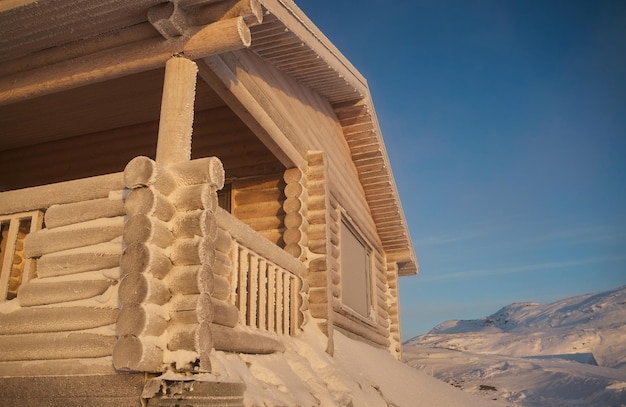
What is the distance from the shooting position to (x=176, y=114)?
14.6 feet

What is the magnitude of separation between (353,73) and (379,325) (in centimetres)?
585

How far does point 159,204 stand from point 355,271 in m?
7.30

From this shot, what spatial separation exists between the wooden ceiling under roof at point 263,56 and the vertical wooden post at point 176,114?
0.45 m

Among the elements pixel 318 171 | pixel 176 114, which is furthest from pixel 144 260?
pixel 318 171

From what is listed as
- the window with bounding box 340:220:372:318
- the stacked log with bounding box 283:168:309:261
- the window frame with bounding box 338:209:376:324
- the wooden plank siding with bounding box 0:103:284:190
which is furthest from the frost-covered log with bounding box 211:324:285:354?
the window with bounding box 340:220:372:318

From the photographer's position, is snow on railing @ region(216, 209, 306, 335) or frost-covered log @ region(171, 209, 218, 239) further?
snow on railing @ region(216, 209, 306, 335)

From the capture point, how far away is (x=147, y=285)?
3.66 metres

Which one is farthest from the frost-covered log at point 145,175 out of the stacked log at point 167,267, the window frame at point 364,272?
the window frame at point 364,272

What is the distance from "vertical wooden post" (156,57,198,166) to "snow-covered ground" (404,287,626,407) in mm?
9002

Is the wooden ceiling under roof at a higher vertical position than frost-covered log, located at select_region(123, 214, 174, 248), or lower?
higher

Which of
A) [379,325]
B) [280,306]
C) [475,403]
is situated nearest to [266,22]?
[280,306]

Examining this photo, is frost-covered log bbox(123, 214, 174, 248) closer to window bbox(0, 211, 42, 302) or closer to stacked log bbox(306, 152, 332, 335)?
window bbox(0, 211, 42, 302)

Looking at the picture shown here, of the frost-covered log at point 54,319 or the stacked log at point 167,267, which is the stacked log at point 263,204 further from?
the frost-covered log at point 54,319

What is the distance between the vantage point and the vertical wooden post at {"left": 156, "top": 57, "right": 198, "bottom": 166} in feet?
14.2
